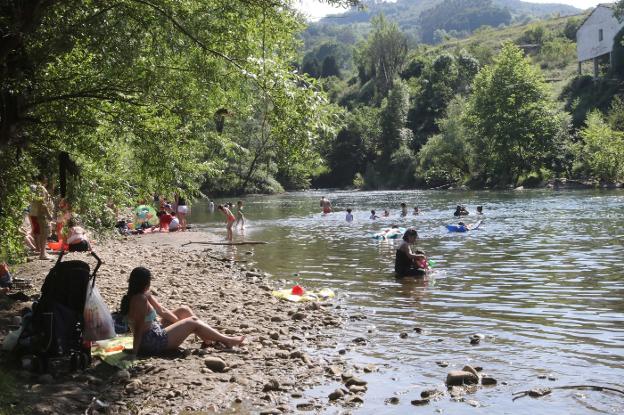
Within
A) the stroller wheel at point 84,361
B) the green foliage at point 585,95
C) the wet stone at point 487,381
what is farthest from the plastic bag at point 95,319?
the green foliage at point 585,95

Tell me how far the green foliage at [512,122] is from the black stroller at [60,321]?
218 feet

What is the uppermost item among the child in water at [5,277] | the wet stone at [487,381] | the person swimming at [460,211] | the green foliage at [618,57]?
the green foliage at [618,57]

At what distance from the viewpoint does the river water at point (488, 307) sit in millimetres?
7918

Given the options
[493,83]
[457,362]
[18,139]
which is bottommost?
[457,362]

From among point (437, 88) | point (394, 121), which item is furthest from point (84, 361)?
point (437, 88)

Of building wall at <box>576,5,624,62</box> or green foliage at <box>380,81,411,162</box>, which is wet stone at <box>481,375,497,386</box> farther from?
green foliage at <box>380,81,411,162</box>

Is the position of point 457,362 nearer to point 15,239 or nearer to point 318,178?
point 15,239

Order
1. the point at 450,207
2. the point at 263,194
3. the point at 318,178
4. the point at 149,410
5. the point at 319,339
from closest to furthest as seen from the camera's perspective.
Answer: the point at 149,410
the point at 319,339
the point at 450,207
the point at 263,194
the point at 318,178

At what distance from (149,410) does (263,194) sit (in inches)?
2890

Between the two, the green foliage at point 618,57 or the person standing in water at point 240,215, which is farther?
the green foliage at point 618,57

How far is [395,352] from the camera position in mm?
9531

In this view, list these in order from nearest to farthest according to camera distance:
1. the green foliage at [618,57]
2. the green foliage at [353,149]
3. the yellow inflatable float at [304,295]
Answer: the yellow inflatable float at [304,295] → the green foliage at [618,57] → the green foliage at [353,149]

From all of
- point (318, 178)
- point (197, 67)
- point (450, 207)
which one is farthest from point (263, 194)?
point (197, 67)

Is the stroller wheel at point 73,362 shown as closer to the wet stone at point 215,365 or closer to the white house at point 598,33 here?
the wet stone at point 215,365
